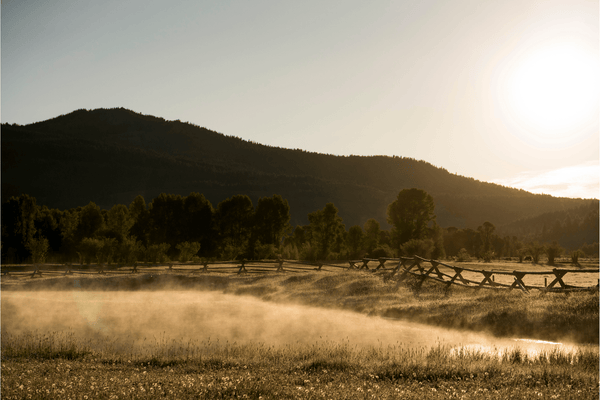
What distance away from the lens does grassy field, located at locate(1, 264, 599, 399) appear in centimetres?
864

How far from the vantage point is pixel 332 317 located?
77.8ft

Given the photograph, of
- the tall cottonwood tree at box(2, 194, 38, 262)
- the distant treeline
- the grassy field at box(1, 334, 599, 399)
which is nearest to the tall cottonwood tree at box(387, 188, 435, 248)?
the distant treeline

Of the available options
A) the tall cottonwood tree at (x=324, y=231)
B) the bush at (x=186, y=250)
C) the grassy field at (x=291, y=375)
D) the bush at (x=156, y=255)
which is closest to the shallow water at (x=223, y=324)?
the grassy field at (x=291, y=375)

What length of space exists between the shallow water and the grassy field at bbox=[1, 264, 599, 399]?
1483 mm

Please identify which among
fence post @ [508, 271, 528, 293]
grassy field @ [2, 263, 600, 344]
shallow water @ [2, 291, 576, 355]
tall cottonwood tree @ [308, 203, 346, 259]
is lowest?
shallow water @ [2, 291, 576, 355]

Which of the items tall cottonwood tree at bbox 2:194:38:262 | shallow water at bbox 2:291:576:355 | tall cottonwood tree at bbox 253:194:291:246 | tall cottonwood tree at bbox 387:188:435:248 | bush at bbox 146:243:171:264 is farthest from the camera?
tall cottonwood tree at bbox 387:188:435:248

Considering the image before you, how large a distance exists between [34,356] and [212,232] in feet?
177

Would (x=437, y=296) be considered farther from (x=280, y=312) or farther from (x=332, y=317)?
(x=280, y=312)

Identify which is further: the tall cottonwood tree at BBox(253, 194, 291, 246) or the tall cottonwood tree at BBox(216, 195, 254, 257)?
the tall cottonwood tree at BBox(253, 194, 291, 246)

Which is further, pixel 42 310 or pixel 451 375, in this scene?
pixel 42 310

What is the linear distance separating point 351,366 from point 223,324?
37.6ft

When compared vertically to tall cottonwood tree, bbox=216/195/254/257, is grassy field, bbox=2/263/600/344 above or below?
below

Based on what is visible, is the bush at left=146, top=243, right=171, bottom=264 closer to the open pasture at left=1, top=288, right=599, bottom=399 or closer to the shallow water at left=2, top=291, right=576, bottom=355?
the shallow water at left=2, top=291, right=576, bottom=355

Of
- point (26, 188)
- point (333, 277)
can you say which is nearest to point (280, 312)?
point (333, 277)
